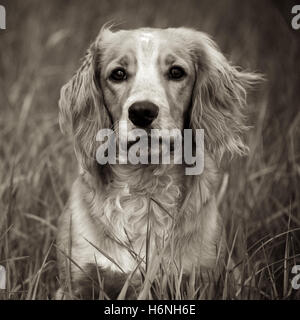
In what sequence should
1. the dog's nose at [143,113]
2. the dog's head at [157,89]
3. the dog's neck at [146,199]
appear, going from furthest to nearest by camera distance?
1. the dog's neck at [146,199]
2. the dog's head at [157,89]
3. the dog's nose at [143,113]

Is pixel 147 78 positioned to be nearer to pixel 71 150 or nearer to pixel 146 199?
pixel 146 199

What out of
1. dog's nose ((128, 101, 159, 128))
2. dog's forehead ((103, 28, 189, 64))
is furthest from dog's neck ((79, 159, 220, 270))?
dog's forehead ((103, 28, 189, 64))

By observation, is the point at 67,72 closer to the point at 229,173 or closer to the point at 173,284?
the point at 229,173

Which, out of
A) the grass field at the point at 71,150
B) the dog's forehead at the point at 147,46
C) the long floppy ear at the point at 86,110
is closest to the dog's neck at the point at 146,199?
the long floppy ear at the point at 86,110

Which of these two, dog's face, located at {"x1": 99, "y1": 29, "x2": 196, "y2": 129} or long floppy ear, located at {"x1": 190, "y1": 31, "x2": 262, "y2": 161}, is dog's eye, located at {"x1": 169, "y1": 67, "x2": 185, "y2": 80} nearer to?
dog's face, located at {"x1": 99, "y1": 29, "x2": 196, "y2": 129}

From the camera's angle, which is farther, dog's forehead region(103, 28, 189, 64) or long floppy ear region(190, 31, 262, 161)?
long floppy ear region(190, 31, 262, 161)

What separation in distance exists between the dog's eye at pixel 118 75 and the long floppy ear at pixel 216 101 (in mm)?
419

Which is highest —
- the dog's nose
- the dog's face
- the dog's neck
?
the dog's face

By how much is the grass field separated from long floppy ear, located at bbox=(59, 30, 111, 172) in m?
0.43

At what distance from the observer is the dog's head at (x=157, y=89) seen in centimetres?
298

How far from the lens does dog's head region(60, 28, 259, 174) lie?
2.98 metres

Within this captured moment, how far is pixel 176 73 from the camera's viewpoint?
10.3ft

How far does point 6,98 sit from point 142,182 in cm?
211

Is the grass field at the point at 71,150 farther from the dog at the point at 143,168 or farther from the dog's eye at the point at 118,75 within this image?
the dog's eye at the point at 118,75
